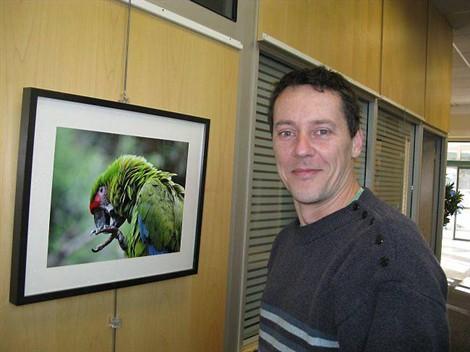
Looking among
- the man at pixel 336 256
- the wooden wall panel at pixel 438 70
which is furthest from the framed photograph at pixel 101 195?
the wooden wall panel at pixel 438 70

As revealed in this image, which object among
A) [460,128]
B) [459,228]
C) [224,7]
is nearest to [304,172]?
[224,7]

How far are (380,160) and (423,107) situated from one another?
115 cm

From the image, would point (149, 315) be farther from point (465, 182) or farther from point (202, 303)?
point (465, 182)

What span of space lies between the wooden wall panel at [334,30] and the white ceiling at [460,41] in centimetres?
181

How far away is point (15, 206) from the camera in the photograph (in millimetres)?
1132

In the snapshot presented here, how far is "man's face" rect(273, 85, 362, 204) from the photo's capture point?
1.08m

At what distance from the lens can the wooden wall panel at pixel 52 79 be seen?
3.67 ft

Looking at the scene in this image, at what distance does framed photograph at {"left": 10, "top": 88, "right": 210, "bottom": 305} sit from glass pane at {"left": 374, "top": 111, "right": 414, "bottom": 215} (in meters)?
2.41

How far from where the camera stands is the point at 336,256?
94cm

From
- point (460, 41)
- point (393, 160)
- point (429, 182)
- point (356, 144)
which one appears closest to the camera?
point (356, 144)

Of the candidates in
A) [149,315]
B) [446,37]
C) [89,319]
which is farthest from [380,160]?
[89,319]

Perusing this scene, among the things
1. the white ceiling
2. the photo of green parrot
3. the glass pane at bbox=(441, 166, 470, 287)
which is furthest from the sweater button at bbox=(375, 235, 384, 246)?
the glass pane at bbox=(441, 166, 470, 287)

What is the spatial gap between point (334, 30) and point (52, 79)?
1926 millimetres

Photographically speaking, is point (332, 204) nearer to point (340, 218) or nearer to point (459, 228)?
point (340, 218)
